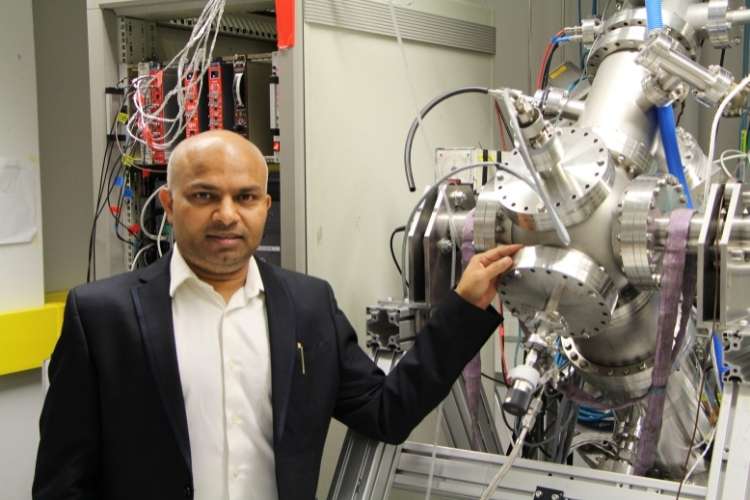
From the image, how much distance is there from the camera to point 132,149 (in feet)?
7.31

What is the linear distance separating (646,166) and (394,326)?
0.56 m

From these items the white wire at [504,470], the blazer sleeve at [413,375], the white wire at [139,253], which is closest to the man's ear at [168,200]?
the blazer sleeve at [413,375]

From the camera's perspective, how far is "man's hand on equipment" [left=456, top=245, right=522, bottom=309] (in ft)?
4.41

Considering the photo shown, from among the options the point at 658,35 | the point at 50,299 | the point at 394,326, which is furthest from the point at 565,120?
the point at 50,299

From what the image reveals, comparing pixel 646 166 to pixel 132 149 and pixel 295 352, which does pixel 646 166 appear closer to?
pixel 295 352

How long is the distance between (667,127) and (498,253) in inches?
17.2

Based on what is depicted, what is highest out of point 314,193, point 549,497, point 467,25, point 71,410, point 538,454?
point 467,25

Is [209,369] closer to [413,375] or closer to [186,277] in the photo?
[186,277]

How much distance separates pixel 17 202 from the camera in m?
2.86

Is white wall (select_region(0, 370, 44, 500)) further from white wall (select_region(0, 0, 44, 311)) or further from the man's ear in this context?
the man's ear

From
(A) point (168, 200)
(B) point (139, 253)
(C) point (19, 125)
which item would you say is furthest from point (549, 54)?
(C) point (19, 125)

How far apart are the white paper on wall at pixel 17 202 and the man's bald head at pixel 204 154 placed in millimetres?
1662

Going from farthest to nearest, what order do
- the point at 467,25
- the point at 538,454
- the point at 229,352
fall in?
the point at 467,25, the point at 538,454, the point at 229,352

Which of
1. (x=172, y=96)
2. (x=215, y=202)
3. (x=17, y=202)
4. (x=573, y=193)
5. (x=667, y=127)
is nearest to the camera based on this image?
(x=573, y=193)
